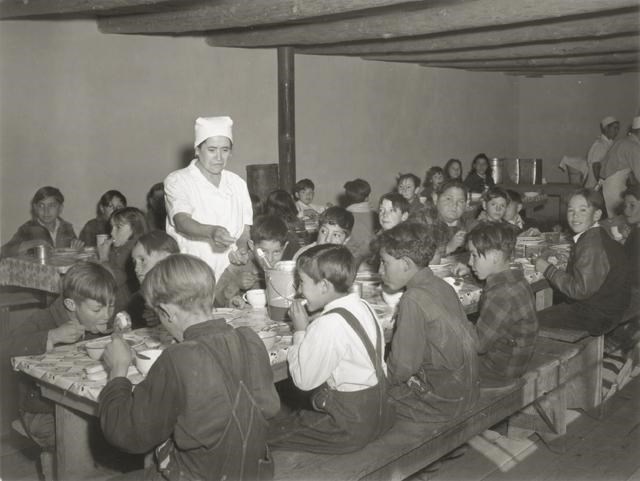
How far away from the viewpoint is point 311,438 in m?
2.86


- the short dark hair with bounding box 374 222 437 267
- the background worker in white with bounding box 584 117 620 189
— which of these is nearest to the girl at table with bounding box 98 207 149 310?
the short dark hair with bounding box 374 222 437 267

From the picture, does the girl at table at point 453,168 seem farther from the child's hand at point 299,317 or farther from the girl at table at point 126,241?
the child's hand at point 299,317

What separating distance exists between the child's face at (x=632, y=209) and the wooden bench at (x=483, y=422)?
1820 millimetres

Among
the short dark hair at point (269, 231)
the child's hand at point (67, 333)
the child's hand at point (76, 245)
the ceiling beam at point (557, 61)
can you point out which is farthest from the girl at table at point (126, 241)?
the ceiling beam at point (557, 61)

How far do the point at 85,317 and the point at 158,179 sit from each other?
5381 mm

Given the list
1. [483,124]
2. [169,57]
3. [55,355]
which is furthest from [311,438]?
[483,124]

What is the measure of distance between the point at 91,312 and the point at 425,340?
1.44 metres

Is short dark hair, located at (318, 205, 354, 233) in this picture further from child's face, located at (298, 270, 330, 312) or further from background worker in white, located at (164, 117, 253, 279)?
child's face, located at (298, 270, 330, 312)

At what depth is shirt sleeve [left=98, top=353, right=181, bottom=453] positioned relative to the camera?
7.02ft

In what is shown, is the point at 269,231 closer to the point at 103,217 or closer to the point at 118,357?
the point at 118,357

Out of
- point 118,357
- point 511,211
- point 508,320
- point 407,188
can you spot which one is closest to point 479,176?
point 407,188

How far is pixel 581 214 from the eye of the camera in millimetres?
4758

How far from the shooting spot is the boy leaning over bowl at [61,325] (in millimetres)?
3100

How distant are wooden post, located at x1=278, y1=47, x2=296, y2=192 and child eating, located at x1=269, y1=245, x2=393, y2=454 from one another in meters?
5.92
